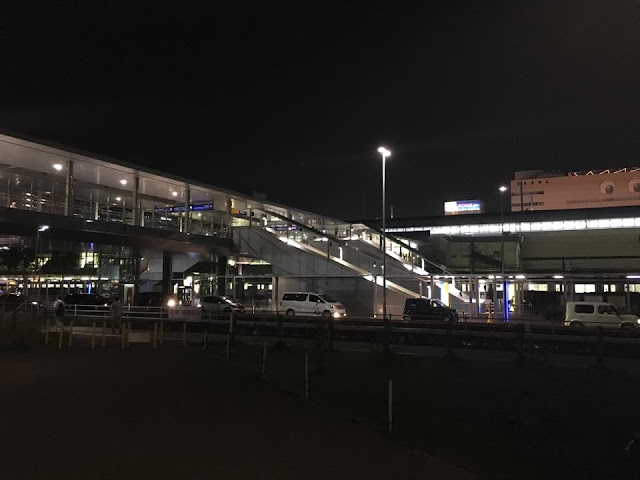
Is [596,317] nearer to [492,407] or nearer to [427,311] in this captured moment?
[427,311]

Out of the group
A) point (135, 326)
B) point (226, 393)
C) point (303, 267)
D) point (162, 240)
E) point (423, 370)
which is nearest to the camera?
point (226, 393)

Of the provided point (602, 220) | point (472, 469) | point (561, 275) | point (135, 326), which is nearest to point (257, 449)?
point (472, 469)

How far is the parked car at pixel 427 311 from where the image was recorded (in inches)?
1176

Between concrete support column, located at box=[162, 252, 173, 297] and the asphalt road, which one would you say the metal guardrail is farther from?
concrete support column, located at box=[162, 252, 173, 297]

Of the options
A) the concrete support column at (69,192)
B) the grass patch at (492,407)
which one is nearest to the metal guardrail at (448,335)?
the grass patch at (492,407)

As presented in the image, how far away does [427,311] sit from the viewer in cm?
3064

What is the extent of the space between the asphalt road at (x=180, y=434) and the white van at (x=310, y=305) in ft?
67.1

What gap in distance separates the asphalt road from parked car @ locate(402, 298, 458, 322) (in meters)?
19.1

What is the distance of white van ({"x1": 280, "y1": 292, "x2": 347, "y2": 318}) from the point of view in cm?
3291

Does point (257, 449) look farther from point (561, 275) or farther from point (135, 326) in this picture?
point (561, 275)

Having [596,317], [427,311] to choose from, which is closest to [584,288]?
[596,317]

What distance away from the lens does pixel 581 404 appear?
10.9m

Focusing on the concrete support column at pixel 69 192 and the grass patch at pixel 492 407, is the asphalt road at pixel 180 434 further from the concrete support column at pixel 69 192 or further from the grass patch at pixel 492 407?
the concrete support column at pixel 69 192

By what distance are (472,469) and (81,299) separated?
37.0 meters
